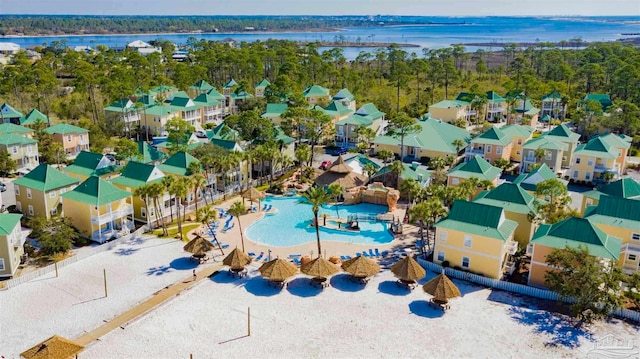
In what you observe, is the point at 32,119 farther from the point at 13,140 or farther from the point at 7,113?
the point at 13,140

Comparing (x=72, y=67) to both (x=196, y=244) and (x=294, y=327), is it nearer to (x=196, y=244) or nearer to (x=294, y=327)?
(x=196, y=244)

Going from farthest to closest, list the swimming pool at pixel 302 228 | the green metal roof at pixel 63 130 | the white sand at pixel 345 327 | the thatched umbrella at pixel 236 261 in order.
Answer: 1. the green metal roof at pixel 63 130
2. the swimming pool at pixel 302 228
3. the thatched umbrella at pixel 236 261
4. the white sand at pixel 345 327

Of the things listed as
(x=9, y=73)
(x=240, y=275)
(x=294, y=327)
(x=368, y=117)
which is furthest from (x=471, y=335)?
(x=9, y=73)

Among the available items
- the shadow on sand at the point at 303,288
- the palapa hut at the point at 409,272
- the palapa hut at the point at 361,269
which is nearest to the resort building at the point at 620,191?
the palapa hut at the point at 409,272

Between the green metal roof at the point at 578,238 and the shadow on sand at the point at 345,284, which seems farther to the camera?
the shadow on sand at the point at 345,284

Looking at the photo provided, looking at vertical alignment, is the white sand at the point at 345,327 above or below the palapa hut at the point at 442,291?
below

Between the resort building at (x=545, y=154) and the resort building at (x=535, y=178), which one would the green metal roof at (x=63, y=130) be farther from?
the resort building at (x=545, y=154)
